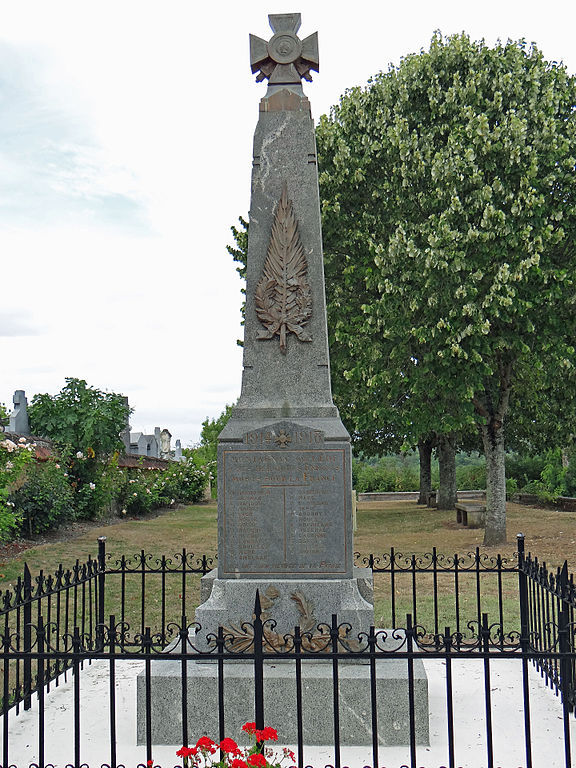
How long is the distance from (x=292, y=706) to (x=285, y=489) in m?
1.63

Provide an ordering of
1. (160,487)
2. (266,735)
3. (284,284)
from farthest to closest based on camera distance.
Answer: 1. (160,487)
2. (284,284)
3. (266,735)

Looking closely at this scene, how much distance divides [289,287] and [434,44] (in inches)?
479

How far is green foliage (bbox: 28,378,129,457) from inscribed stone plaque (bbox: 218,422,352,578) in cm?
1523

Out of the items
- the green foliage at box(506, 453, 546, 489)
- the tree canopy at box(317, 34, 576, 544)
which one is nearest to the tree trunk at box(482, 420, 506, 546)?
the tree canopy at box(317, 34, 576, 544)

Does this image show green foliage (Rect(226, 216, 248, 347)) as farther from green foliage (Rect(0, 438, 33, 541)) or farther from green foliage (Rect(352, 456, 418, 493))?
green foliage (Rect(352, 456, 418, 493))

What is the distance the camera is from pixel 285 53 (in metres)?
6.58

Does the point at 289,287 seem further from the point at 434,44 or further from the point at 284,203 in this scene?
the point at 434,44

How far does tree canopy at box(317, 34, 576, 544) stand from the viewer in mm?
14438

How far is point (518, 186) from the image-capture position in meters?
14.9

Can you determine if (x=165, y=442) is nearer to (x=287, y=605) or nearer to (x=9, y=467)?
(x=9, y=467)

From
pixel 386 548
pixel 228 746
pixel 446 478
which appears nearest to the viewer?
pixel 228 746

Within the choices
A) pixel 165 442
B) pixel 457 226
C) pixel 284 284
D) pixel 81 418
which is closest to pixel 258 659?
pixel 284 284

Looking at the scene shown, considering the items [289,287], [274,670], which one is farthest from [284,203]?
[274,670]

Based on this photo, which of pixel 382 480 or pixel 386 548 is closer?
pixel 386 548
